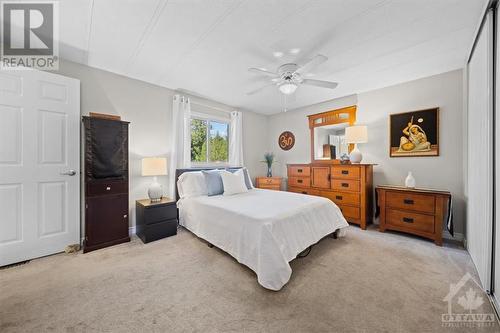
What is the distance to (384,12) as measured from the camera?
175cm

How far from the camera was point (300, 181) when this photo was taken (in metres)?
4.21

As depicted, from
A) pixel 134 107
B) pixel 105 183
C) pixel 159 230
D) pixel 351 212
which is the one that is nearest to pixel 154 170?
pixel 105 183

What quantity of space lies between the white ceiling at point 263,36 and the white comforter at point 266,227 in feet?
6.31

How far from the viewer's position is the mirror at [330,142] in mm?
4046

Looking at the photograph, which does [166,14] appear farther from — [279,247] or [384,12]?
[279,247]

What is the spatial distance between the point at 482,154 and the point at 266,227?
2.17m

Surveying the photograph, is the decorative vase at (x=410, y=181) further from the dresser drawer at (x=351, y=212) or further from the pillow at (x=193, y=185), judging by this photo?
the pillow at (x=193, y=185)

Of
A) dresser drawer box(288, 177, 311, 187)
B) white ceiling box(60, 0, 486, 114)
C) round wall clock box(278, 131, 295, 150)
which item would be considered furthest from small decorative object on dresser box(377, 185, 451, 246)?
round wall clock box(278, 131, 295, 150)

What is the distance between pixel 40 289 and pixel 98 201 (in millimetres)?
1048

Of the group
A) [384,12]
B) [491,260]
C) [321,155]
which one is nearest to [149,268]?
[491,260]

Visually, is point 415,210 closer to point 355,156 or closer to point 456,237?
point 456,237

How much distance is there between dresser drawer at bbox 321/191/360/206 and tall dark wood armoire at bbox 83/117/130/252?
351cm

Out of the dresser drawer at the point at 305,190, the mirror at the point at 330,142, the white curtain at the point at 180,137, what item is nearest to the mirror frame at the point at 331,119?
the mirror at the point at 330,142

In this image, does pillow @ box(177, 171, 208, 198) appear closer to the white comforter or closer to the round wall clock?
the white comforter
